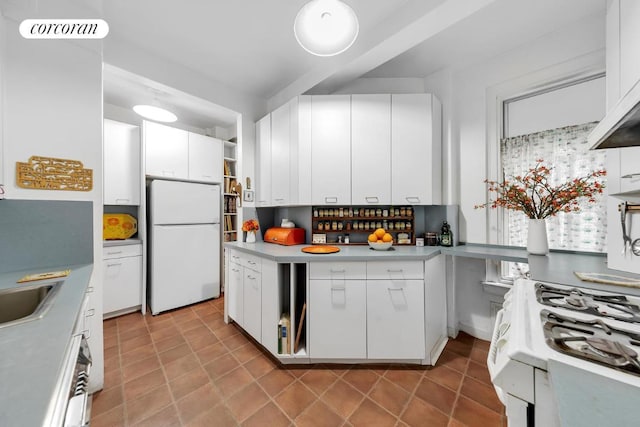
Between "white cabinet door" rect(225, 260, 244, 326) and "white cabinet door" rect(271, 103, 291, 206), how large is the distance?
0.78 m

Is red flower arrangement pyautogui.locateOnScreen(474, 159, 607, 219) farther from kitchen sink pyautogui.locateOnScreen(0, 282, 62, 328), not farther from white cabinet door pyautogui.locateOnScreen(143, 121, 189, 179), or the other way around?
white cabinet door pyautogui.locateOnScreen(143, 121, 189, 179)

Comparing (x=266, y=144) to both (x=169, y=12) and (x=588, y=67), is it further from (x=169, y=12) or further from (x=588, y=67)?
(x=588, y=67)

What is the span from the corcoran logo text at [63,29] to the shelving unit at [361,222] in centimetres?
186

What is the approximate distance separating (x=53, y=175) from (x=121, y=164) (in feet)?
4.81

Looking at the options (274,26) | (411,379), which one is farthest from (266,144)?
(411,379)

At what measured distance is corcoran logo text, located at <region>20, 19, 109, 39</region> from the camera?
86 cm

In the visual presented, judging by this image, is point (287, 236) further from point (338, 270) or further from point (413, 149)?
point (413, 149)

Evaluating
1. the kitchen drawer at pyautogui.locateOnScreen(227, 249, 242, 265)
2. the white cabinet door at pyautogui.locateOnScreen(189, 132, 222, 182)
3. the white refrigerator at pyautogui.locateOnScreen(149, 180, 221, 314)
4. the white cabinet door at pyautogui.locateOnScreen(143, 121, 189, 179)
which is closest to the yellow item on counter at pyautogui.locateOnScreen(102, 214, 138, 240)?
the white refrigerator at pyautogui.locateOnScreen(149, 180, 221, 314)

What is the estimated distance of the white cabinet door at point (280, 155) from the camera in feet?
7.70

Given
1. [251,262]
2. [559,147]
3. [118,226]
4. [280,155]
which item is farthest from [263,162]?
[559,147]

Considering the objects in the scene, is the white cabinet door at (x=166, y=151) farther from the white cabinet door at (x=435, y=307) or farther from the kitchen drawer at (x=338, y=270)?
the white cabinet door at (x=435, y=307)

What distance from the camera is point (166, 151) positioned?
2.80m

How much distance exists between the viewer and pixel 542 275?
1242 mm

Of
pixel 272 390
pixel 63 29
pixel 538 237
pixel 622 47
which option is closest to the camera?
pixel 63 29
